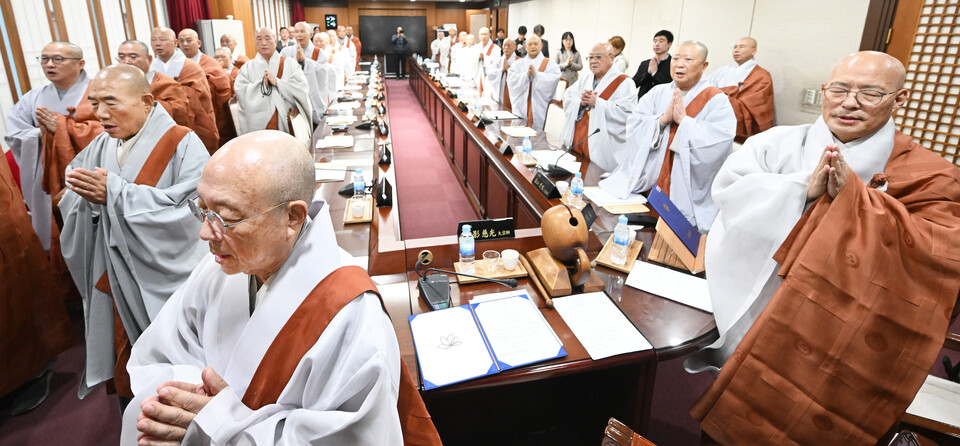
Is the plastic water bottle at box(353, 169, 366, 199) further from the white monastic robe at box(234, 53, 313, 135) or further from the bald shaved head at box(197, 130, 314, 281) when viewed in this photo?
the white monastic robe at box(234, 53, 313, 135)

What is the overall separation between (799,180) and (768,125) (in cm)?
434

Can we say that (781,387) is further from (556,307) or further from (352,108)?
(352,108)

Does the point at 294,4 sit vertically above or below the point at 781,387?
above

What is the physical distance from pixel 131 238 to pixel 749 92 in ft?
19.6

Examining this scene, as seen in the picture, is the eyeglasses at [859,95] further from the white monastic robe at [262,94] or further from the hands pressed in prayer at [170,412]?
the white monastic robe at [262,94]

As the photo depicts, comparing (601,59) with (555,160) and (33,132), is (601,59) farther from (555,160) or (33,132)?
(33,132)

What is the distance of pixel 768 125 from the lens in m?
5.45

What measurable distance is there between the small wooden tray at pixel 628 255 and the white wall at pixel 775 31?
3.81 metres

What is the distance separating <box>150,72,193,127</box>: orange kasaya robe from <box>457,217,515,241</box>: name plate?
10.9 ft

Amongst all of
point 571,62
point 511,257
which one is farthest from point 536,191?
point 571,62

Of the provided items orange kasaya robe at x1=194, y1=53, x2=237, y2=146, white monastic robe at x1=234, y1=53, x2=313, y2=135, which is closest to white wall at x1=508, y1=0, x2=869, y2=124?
white monastic robe at x1=234, y1=53, x2=313, y2=135

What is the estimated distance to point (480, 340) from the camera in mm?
1679

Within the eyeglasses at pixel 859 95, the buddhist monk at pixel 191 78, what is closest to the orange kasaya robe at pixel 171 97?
the buddhist monk at pixel 191 78

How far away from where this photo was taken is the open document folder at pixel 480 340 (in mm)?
1545
